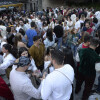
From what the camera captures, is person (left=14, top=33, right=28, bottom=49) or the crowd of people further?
person (left=14, top=33, right=28, bottom=49)

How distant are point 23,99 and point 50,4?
84.5 feet

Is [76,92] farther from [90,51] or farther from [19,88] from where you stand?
[19,88]

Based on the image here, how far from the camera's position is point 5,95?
7.26 feet

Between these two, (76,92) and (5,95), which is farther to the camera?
(76,92)

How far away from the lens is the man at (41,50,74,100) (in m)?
1.58

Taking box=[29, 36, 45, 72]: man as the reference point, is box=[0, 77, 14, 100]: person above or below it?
below

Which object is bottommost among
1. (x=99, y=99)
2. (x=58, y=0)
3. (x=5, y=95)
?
(x=99, y=99)

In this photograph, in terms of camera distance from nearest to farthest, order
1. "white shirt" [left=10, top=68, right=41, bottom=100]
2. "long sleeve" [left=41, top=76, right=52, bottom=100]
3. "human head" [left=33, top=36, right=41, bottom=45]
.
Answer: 1. "long sleeve" [left=41, top=76, right=52, bottom=100]
2. "white shirt" [left=10, top=68, right=41, bottom=100]
3. "human head" [left=33, top=36, right=41, bottom=45]

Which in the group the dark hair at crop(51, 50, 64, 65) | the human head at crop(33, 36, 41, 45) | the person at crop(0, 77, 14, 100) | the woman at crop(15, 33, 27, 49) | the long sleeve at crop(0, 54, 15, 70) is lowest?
the person at crop(0, 77, 14, 100)

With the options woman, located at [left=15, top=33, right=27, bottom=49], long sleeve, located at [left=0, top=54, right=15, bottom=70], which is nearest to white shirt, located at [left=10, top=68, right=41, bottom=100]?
long sleeve, located at [left=0, top=54, right=15, bottom=70]

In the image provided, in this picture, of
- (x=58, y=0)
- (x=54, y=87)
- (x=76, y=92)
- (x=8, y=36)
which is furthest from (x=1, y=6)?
(x=58, y=0)

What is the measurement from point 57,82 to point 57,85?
0.04 m

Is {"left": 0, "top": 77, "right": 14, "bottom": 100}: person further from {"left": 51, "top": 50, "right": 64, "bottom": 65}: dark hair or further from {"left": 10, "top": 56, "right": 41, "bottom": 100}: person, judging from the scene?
{"left": 51, "top": 50, "right": 64, "bottom": 65}: dark hair

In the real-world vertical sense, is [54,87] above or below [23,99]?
above
